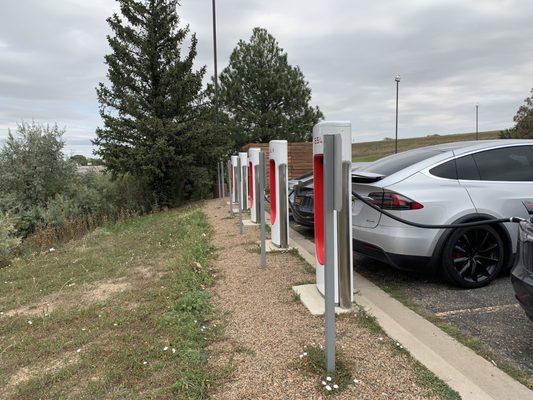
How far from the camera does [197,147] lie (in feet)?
53.9

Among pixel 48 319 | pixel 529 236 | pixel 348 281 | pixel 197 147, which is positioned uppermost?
pixel 197 147

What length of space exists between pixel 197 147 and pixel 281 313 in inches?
503

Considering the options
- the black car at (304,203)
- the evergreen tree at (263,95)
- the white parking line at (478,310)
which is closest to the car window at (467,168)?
the white parking line at (478,310)

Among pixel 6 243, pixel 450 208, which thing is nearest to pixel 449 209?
pixel 450 208

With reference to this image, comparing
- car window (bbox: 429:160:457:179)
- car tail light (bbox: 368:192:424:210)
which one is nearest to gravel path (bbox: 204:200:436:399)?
car tail light (bbox: 368:192:424:210)

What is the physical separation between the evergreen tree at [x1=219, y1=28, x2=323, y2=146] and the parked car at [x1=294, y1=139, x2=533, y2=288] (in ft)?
63.9

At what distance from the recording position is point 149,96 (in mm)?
16422

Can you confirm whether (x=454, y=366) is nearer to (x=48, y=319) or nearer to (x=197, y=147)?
(x=48, y=319)

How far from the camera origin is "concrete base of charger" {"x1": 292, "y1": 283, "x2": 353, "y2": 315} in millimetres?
4250

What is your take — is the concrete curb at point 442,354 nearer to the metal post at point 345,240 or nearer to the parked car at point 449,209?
the metal post at point 345,240

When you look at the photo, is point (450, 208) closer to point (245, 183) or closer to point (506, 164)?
point (506, 164)

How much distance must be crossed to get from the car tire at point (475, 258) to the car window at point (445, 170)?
2.03ft

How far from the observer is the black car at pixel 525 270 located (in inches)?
129

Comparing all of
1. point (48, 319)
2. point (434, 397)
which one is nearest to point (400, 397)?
point (434, 397)
